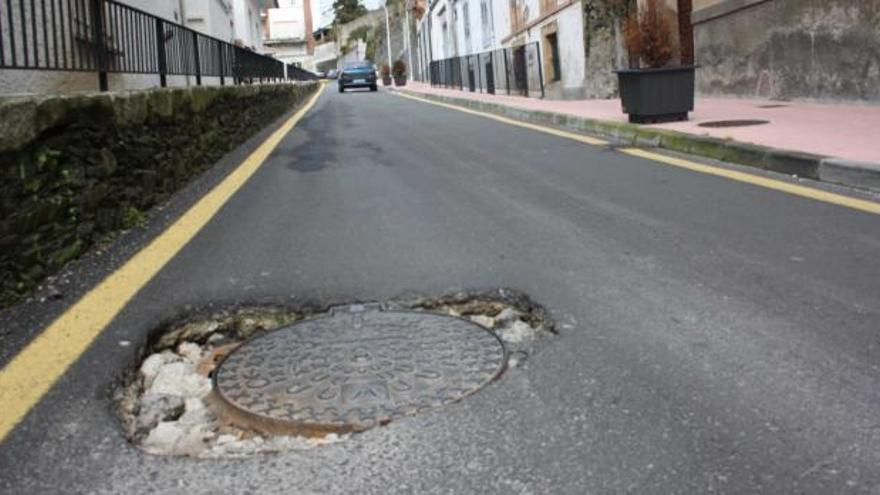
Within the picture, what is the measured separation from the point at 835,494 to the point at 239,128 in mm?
10182

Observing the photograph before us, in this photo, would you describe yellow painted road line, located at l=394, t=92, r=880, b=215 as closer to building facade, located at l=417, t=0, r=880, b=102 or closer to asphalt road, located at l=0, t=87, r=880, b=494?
asphalt road, located at l=0, t=87, r=880, b=494

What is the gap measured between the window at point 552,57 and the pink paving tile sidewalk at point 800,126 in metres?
8.60

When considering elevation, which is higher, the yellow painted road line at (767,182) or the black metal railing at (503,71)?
the black metal railing at (503,71)

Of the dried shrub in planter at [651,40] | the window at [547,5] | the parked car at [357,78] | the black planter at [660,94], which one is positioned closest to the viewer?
the black planter at [660,94]

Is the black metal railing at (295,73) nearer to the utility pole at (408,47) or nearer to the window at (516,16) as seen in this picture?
the window at (516,16)

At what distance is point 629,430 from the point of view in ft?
8.36

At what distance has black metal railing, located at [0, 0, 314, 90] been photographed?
480 cm

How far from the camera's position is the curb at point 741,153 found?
6246 millimetres

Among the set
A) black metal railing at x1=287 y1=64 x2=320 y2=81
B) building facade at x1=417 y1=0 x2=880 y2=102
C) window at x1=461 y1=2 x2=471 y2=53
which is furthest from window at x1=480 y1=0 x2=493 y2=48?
black metal railing at x1=287 y1=64 x2=320 y2=81

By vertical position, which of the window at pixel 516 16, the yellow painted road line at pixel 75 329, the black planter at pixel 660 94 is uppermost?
the window at pixel 516 16

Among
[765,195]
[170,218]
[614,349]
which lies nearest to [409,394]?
[614,349]

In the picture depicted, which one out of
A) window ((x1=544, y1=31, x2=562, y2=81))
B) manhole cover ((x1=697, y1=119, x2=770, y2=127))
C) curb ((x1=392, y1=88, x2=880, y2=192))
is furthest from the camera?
window ((x1=544, y1=31, x2=562, y2=81))

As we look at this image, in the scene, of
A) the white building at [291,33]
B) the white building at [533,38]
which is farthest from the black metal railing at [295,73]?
the white building at [291,33]

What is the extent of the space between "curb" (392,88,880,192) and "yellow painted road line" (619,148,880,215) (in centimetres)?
28
